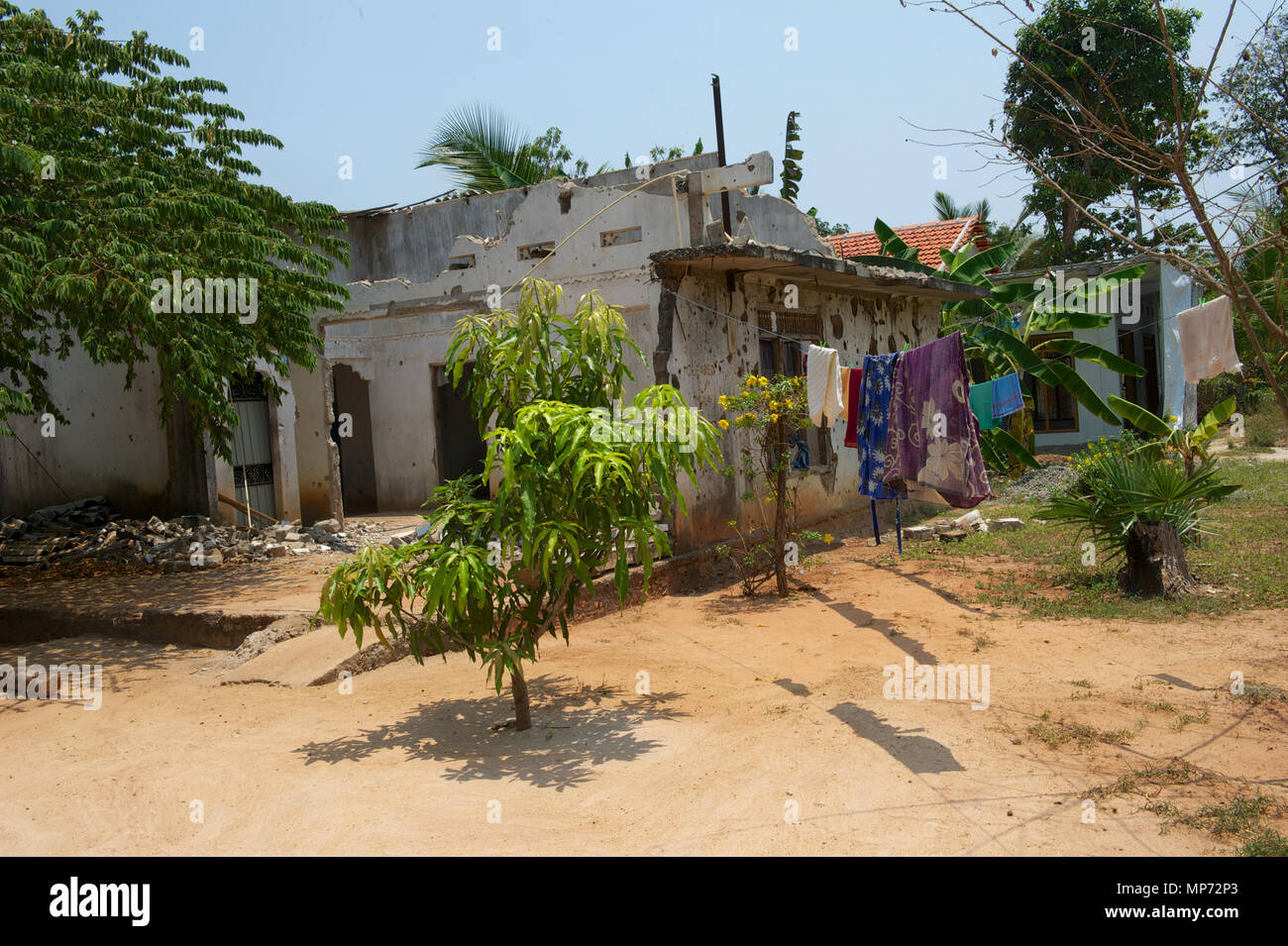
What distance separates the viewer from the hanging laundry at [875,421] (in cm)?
897

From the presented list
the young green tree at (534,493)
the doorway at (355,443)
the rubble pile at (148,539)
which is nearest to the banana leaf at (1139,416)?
the young green tree at (534,493)

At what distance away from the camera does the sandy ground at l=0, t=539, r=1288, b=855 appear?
166 inches

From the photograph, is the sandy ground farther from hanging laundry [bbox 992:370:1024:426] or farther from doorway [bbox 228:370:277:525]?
doorway [bbox 228:370:277:525]

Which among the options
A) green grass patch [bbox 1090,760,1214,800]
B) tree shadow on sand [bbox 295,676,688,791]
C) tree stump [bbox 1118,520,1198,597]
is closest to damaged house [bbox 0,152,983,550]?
tree shadow on sand [bbox 295,676,688,791]

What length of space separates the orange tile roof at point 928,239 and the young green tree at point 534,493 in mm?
A: 13206

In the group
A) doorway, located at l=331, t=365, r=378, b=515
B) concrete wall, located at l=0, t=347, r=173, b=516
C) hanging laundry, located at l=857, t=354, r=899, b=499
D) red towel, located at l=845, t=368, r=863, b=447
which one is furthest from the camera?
doorway, located at l=331, t=365, r=378, b=515

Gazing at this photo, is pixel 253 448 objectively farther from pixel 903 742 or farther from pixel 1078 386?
pixel 1078 386

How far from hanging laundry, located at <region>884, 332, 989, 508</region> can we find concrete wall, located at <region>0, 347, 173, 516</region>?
9895 millimetres

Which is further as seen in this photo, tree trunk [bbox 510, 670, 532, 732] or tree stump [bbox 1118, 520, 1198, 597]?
tree stump [bbox 1118, 520, 1198, 597]

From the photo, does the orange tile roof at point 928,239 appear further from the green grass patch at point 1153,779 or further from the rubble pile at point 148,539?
the green grass patch at point 1153,779

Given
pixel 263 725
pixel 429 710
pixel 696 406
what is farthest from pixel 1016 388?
pixel 263 725

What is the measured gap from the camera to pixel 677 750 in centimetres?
535

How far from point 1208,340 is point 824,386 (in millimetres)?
3111
